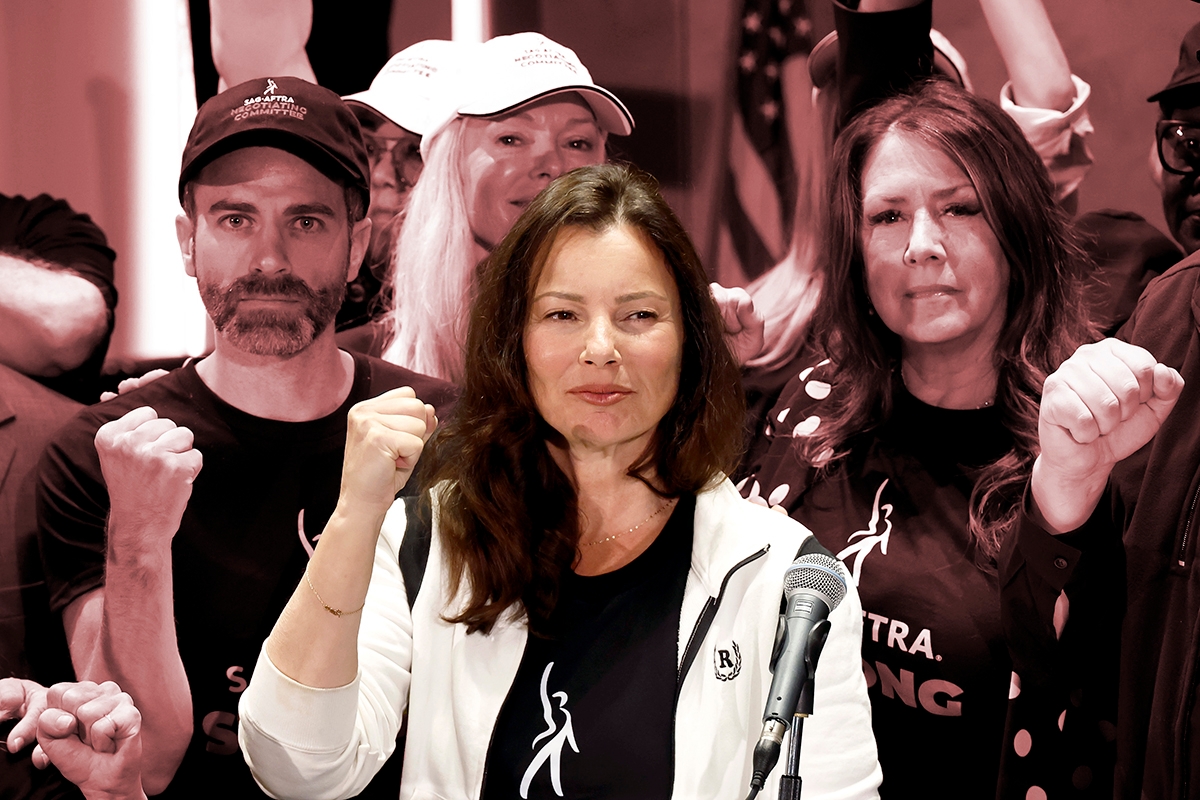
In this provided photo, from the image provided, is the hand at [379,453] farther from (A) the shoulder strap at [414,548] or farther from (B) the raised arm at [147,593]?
(B) the raised arm at [147,593]

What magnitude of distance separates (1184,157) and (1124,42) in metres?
0.33

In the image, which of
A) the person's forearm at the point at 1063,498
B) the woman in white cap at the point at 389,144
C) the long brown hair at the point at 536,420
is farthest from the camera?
the woman in white cap at the point at 389,144

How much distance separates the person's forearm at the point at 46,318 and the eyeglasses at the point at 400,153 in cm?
85

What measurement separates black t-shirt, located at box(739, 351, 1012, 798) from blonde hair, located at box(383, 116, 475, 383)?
1020 millimetres

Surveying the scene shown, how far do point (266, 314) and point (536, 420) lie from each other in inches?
40.2

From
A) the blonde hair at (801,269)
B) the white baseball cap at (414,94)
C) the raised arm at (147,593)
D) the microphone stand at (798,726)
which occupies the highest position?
the white baseball cap at (414,94)

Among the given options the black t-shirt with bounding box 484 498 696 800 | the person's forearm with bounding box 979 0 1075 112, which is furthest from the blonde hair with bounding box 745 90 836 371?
the black t-shirt with bounding box 484 498 696 800

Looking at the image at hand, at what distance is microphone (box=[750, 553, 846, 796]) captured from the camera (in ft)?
4.30

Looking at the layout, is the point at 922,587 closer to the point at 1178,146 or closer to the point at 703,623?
the point at 703,623

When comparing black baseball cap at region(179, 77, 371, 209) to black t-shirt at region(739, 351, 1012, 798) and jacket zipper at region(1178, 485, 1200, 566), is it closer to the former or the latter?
black t-shirt at region(739, 351, 1012, 798)

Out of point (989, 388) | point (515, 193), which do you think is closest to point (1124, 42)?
point (989, 388)

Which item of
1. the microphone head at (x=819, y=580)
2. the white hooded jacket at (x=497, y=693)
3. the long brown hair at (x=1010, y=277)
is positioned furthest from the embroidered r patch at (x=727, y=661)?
the long brown hair at (x=1010, y=277)

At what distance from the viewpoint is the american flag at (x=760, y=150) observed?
2.78 m

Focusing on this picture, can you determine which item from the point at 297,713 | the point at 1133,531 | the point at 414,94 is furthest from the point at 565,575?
the point at 414,94
